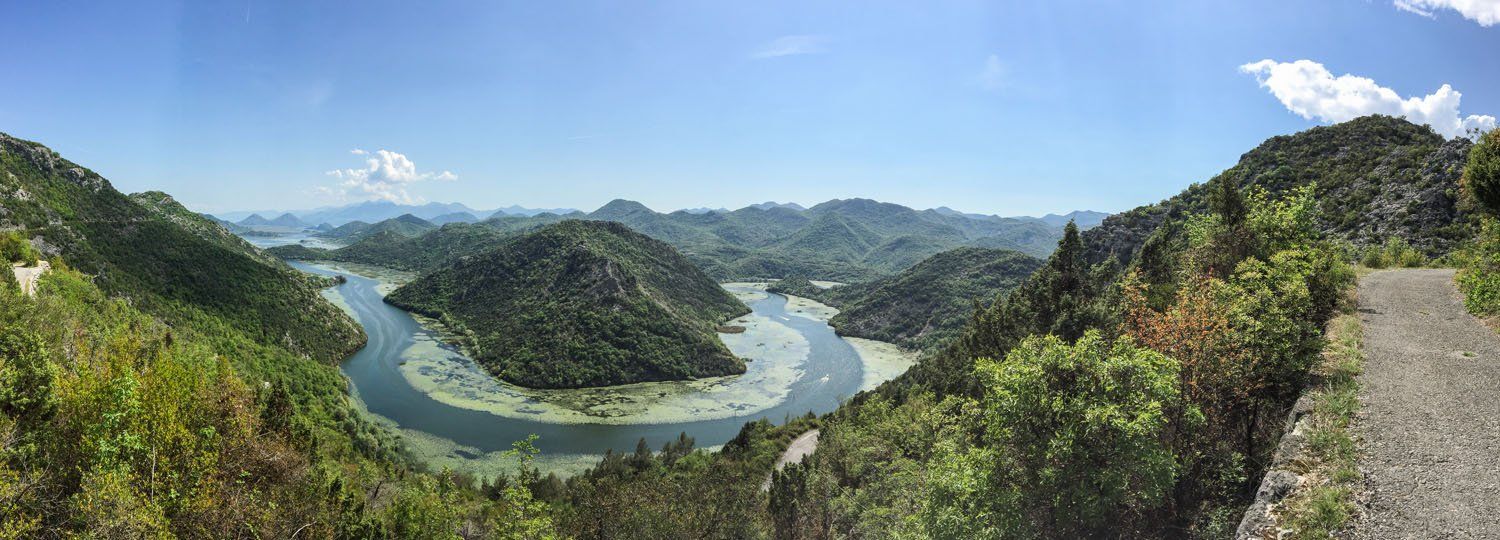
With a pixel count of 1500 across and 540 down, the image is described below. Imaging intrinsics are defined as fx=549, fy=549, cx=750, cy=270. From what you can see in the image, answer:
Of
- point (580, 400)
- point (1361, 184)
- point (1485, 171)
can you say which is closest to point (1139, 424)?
point (1485, 171)

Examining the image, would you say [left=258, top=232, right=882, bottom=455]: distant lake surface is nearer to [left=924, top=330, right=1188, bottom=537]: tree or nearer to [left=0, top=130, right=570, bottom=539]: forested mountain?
[left=0, top=130, right=570, bottom=539]: forested mountain

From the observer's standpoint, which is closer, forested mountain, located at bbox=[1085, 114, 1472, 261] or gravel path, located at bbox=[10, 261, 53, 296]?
forested mountain, located at bbox=[1085, 114, 1472, 261]

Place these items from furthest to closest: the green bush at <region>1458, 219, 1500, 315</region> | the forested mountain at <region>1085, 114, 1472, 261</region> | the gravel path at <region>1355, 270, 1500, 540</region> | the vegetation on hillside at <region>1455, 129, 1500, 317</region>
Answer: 1. the forested mountain at <region>1085, 114, 1472, 261</region>
2. the vegetation on hillside at <region>1455, 129, 1500, 317</region>
3. the green bush at <region>1458, 219, 1500, 315</region>
4. the gravel path at <region>1355, 270, 1500, 540</region>

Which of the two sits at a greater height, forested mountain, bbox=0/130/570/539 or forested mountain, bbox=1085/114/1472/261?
forested mountain, bbox=1085/114/1472/261

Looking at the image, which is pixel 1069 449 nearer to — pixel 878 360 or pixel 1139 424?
pixel 1139 424

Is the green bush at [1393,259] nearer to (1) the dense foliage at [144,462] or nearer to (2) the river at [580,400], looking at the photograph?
(1) the dense foliage at [144,462]

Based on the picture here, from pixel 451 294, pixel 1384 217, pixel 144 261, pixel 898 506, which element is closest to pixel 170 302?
pixel 144 261

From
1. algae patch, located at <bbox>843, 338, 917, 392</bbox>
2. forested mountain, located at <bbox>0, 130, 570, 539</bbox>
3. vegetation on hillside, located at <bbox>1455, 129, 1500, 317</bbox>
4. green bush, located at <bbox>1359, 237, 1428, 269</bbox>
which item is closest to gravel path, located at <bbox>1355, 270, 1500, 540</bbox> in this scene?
vegetation on hillside, located at <bbox>1455, 129, 1500, 317</bbox>

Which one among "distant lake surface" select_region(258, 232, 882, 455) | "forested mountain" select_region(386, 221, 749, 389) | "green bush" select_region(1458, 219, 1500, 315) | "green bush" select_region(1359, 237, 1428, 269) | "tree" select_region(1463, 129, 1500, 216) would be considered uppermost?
"tree" select_region(1463, 129, 1500, 216)

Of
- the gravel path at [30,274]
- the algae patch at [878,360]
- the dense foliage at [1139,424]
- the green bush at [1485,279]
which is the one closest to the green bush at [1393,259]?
the green bush at [1485,279]
